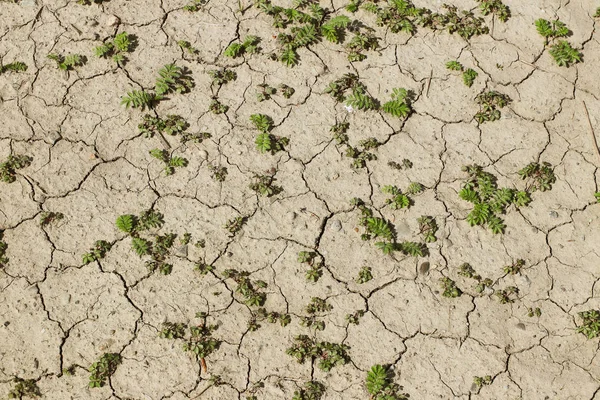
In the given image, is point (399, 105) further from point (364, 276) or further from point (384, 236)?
point (364, 276)

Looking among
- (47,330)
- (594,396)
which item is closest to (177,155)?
(47,330)

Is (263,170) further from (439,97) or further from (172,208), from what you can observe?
(439,97)

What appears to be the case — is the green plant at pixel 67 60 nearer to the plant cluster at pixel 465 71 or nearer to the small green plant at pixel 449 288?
the plant cluster at pixel 465 71

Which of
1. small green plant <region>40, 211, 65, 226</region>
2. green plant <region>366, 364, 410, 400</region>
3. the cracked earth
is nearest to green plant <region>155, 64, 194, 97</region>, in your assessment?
the cracked earth

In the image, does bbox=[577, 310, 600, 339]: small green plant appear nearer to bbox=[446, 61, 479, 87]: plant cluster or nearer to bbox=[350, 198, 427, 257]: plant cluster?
bbox=[350, 198, 427, 257]: plant cluster

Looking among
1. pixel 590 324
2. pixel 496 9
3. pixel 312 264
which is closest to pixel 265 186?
pixel 312 264

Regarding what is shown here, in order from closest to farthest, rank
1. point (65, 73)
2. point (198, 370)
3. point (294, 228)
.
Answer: point (198, 370) < point (294, 228) < point (65, 73)
